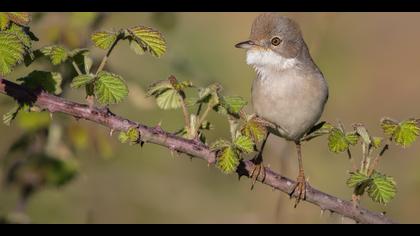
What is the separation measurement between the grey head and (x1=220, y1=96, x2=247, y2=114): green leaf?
165 cm

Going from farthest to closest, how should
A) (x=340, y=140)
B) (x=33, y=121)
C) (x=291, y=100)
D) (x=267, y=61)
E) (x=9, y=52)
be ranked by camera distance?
(x=267, y=61) < (x=291, y=100) < (x=33, y=121) < (x=340, y=140) < (x=9, y=52)

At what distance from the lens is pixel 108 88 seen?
9.96 ft

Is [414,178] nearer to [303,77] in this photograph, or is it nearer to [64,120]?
[303,77]

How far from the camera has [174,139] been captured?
311cm

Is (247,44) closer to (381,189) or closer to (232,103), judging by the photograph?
(232,103)

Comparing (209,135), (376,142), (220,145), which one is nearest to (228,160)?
(220,145)

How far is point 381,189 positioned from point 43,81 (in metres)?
1.67

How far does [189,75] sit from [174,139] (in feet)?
6.00

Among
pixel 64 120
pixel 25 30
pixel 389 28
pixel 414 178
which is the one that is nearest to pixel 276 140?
pixel 414 178

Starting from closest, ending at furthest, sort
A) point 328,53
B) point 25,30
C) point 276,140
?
point 25,30
point 276,140
point 328,53

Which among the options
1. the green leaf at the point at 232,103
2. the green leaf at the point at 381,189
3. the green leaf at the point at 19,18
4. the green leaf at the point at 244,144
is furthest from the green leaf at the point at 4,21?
the green leaf at the point at 381,189

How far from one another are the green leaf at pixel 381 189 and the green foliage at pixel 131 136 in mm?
1062

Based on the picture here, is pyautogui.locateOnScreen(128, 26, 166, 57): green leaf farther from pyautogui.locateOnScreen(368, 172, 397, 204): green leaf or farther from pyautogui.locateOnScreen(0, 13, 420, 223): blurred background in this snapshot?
pyautogui.locateOnScreen(368, 172, 397, 204): green leaf

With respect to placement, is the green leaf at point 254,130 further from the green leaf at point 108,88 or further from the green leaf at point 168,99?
the green leaf at point 108,88
